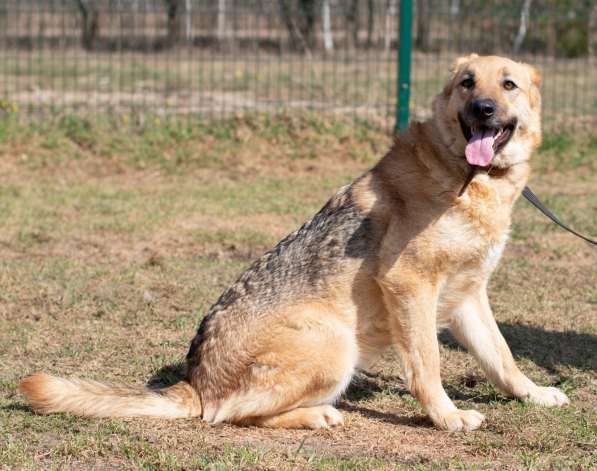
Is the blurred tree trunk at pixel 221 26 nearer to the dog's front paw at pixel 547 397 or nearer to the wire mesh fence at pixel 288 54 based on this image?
the wire mesh fence at pixel 288 54

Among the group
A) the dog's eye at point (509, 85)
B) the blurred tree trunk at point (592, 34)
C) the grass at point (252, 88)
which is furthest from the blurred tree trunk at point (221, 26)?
the dog's eye at point (509, 85)

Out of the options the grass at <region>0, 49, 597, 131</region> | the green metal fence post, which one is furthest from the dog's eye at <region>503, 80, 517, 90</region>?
the grass at <region>0, 49, 597, 131</region>

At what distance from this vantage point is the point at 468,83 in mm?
4387

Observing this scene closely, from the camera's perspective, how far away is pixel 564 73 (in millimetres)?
15422

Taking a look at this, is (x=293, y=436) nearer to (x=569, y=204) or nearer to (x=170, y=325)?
(x=170, y=325)

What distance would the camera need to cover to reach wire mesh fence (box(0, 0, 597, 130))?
12047 millimetres

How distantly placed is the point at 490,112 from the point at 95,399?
7.26 feet

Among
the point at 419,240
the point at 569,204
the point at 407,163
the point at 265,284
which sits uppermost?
the point at 407,163

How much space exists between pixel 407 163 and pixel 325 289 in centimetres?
75

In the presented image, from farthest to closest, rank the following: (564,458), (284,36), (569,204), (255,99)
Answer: (284,36) → (255,99) → (569,204) → (564,458)

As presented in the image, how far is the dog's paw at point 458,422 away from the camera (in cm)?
416

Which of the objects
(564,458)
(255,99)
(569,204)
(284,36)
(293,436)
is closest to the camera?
(564,458)

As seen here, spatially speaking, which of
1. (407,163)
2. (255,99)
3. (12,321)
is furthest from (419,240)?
(255,99)

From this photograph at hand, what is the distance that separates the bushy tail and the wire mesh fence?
24.4 feet
